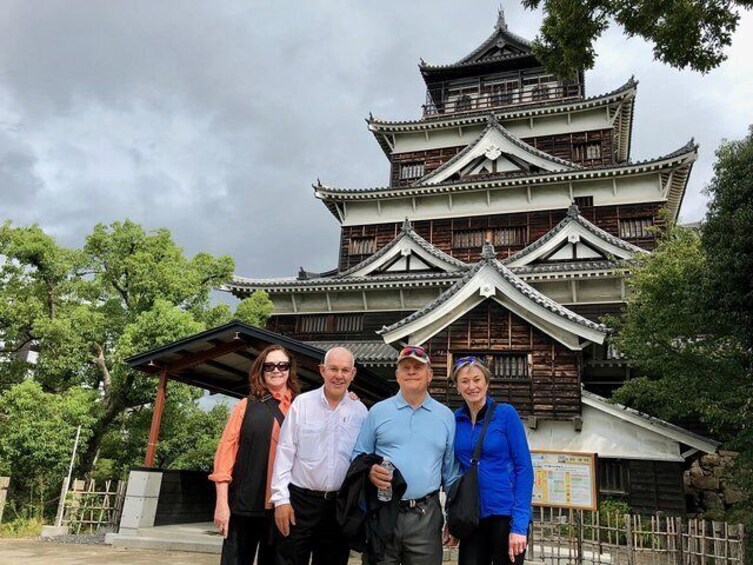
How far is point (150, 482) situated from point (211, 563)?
2.78 m

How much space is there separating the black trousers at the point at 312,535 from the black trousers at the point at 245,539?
23 centimetres

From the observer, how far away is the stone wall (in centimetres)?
1272

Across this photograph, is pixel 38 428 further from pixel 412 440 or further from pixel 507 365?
pixel 412 440

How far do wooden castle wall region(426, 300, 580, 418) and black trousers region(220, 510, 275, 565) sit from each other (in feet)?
34.0

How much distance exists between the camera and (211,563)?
7289mm

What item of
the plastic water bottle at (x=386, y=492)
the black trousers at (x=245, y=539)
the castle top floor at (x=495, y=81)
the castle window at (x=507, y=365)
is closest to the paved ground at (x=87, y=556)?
the black trousers at (x=245, y=539)

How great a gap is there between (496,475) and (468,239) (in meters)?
17.4

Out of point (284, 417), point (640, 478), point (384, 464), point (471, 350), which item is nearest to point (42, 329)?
point (471, 350)

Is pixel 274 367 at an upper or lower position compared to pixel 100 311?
lower

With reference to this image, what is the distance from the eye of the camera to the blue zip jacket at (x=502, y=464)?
3178 millimetres

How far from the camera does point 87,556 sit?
754 centimetres

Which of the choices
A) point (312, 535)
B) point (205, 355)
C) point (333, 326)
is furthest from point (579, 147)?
point (312, 535)

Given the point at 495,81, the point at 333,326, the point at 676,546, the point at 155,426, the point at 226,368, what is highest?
the point at 495,81

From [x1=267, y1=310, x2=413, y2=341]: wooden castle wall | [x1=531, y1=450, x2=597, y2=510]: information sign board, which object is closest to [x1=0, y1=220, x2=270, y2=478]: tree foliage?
[x1=267, y1=310, x2=413, y2=341]: wooden castle wall
